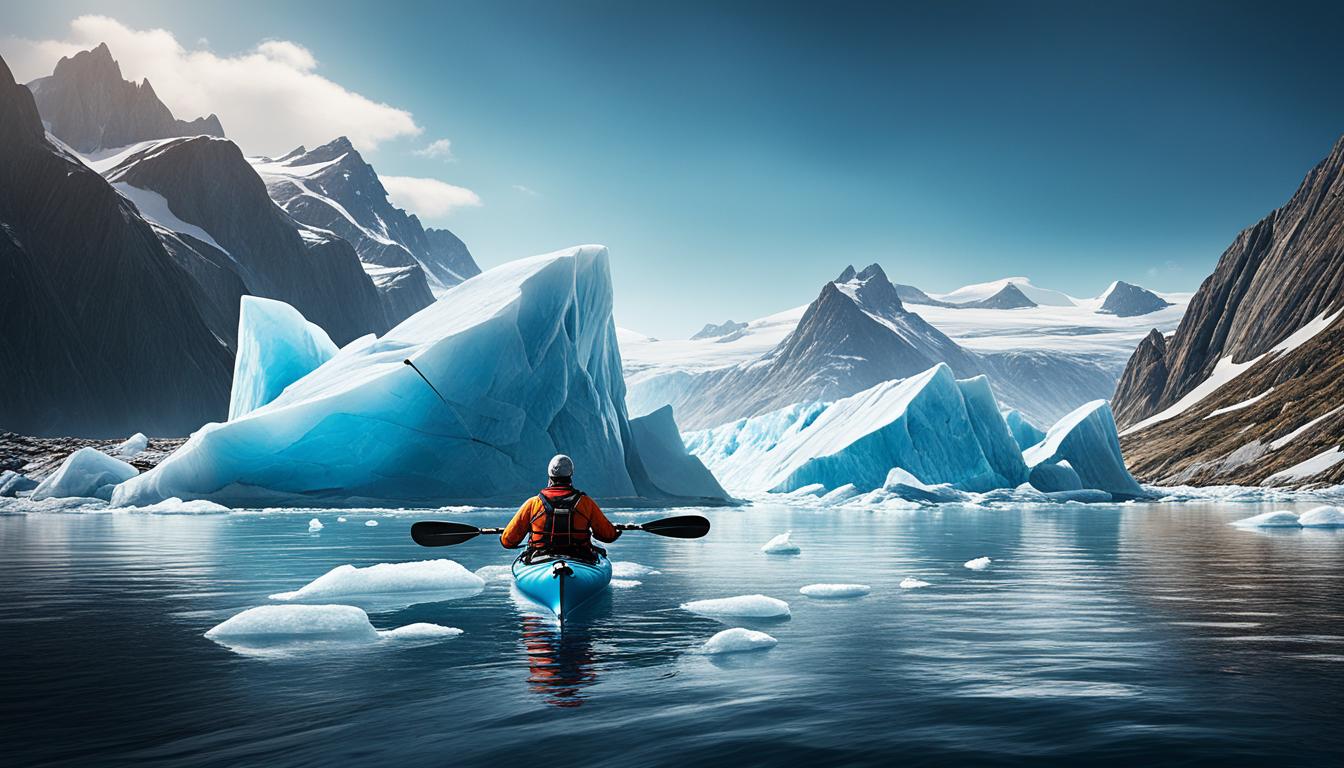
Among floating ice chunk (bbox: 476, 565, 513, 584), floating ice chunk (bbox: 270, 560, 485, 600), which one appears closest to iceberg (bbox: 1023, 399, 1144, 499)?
floating ice chunk (bbox: 476, 565, 513, 584)

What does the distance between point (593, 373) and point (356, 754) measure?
40.1 m

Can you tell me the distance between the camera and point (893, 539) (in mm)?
29344

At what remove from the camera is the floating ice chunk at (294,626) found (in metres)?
10.6

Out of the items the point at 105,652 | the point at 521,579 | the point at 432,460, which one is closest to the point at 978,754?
the point at 521,579

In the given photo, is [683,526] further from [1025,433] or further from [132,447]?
[1025,433]

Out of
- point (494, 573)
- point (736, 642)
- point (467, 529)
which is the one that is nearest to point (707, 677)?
point (736, 642)

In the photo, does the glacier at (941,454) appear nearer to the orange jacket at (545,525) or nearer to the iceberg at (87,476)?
the iceberg at (87,476)

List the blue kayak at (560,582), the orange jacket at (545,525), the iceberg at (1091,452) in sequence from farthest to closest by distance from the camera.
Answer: the iceberg at (1091,452)
the orange jacket at (545,525)
the blue kayak at (560,582)

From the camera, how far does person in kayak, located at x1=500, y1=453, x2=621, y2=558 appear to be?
40.1 ft

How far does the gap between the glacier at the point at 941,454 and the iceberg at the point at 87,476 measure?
37.5 meters

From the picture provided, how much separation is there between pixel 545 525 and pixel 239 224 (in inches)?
5917

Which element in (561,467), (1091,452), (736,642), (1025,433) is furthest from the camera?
(1025,433)

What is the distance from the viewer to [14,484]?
1924 inches

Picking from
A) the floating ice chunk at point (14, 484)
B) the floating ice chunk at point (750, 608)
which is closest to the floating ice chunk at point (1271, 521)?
the floating ice chunk at point (750, 608)
